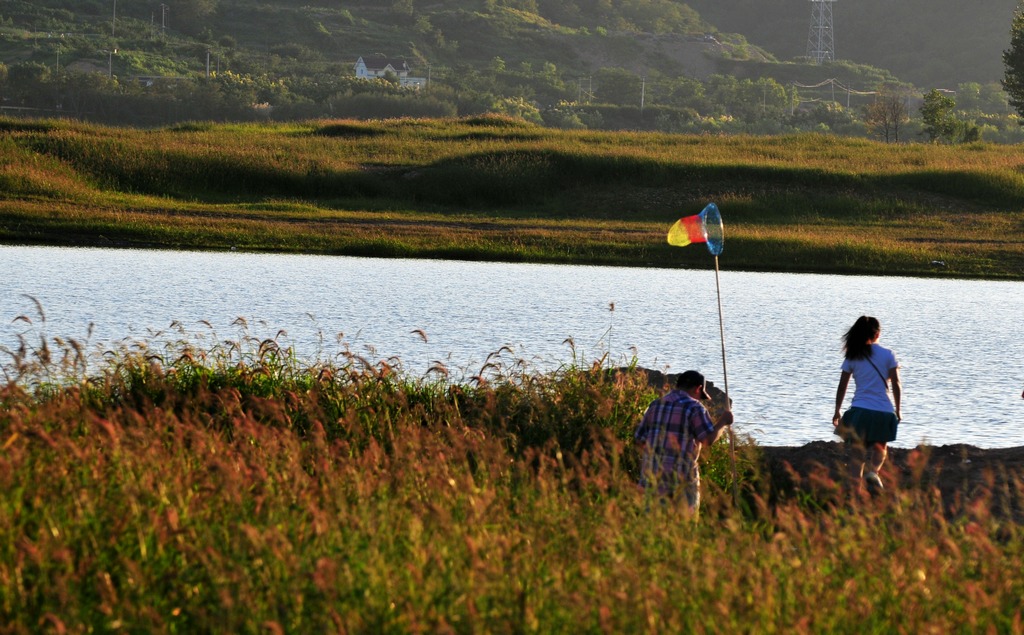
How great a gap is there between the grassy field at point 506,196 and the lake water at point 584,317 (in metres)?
3.18

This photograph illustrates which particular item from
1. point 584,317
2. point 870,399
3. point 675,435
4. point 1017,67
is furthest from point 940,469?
point 1017,67

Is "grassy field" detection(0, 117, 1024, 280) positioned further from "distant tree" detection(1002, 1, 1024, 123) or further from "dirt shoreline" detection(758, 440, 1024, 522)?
"dirt shoreline" detection(758, 440, 1024, 522)

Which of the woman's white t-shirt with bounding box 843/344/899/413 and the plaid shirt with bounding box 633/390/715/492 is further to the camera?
the woman's white t-shirt with bounding box 843/344/899/413

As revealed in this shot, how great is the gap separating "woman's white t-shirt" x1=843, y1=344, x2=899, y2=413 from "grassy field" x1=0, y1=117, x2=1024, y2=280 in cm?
2902

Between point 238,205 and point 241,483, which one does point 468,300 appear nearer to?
point 241,483

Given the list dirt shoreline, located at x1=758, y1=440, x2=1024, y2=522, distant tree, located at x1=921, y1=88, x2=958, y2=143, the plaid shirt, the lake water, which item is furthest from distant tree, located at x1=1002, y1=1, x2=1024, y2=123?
the plaid shirt

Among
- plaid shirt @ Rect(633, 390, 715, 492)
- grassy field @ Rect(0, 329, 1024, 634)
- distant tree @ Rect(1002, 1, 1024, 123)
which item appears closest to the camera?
grassy field @ Rect(0, 329, 1024, 634)

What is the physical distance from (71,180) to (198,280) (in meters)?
23.2

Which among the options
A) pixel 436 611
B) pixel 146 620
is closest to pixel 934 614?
pixel 436 611

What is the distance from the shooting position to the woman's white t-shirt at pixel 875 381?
1241 centimetres

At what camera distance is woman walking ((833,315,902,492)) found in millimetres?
12344

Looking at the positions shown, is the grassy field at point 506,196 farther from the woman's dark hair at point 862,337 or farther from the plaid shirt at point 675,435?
the plaid shirt at point 675,435

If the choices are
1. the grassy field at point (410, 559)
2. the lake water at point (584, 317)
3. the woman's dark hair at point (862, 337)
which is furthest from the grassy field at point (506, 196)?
the grassy field at point (410, 559)

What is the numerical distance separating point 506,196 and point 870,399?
44.9 meters
